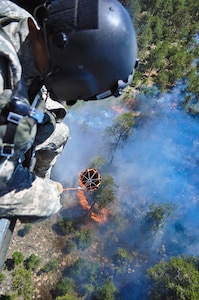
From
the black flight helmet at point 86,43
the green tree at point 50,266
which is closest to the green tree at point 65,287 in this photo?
the green tree at point 50,266

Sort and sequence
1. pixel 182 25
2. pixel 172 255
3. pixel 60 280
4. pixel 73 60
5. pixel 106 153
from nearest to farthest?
1. pixel 73 60
2. pixel 60 280
3. pixel 172 255
4. pixel 106 153
5. pixel 182 25

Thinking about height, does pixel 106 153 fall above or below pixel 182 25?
below

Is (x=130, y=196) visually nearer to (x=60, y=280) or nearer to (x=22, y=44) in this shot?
(x=60, y=280)

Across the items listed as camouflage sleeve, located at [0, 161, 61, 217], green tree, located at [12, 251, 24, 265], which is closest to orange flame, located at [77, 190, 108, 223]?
green tree, located at [12, 251, 24, 265]

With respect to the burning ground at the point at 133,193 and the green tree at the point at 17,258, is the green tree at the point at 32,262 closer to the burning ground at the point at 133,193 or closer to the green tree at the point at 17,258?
the green tree at the point at 17,258

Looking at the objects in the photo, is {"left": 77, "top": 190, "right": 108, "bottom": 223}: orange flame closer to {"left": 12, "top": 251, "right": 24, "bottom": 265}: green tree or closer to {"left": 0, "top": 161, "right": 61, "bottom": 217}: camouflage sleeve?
{"left": 12, "top": 251, "right": 24, "bottom": 265}: green tree

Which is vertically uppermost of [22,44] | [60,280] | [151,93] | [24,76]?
[22,44]

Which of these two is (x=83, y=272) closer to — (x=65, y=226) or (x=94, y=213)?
(x=65, y=226)

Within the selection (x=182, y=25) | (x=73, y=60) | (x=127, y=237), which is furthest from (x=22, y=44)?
(x=182, y=25)
